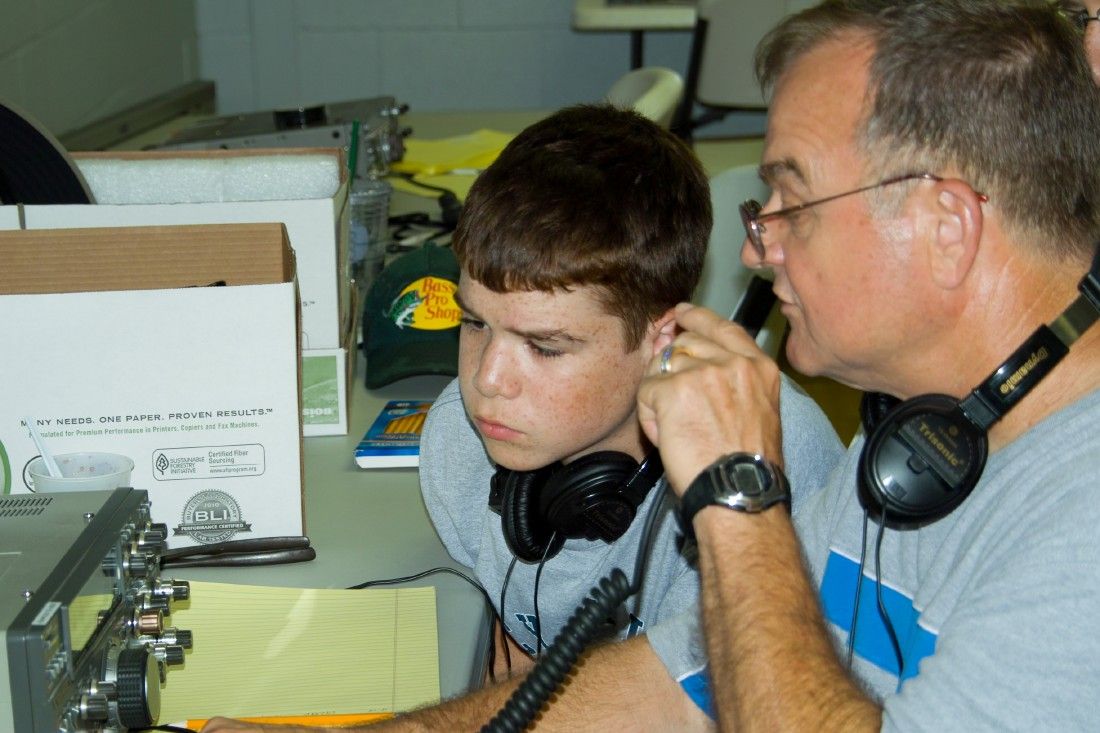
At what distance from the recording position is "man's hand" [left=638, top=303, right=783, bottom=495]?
1.02 meters

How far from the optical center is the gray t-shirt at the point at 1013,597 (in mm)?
791

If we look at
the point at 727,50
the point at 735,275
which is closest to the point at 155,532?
the point at 735,275

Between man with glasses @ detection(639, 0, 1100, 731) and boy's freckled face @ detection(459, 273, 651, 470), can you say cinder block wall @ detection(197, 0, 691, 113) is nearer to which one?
boy's freckled face @ detection(459, 273, 651, 470)

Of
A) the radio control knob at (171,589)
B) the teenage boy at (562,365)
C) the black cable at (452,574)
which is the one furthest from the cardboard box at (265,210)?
the radio control knob at (171,589)

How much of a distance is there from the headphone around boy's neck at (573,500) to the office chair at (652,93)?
94cm

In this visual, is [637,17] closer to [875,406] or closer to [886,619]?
[875,406]

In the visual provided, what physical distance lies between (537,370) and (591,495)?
6.0 inches

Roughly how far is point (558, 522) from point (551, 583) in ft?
0.44

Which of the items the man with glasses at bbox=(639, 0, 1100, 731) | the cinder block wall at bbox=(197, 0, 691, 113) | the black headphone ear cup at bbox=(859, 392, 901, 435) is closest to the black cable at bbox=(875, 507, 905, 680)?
the man with glasses at bbox=(639, 0, 1100, 731)

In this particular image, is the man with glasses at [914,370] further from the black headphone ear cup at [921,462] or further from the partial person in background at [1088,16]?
the partial person in background at [1088,16]

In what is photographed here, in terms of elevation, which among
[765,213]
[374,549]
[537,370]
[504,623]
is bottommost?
[504,623]

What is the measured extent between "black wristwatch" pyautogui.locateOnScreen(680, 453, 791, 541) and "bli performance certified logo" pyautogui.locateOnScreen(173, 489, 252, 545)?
0.51 m

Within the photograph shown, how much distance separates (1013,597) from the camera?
32.2 inches

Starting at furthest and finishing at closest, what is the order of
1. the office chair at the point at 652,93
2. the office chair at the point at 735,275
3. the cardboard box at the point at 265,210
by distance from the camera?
1. the office chair at the point at 652,93
2. the office chair at the point at 735,275
3. the cardboard box at the point at 265,210
